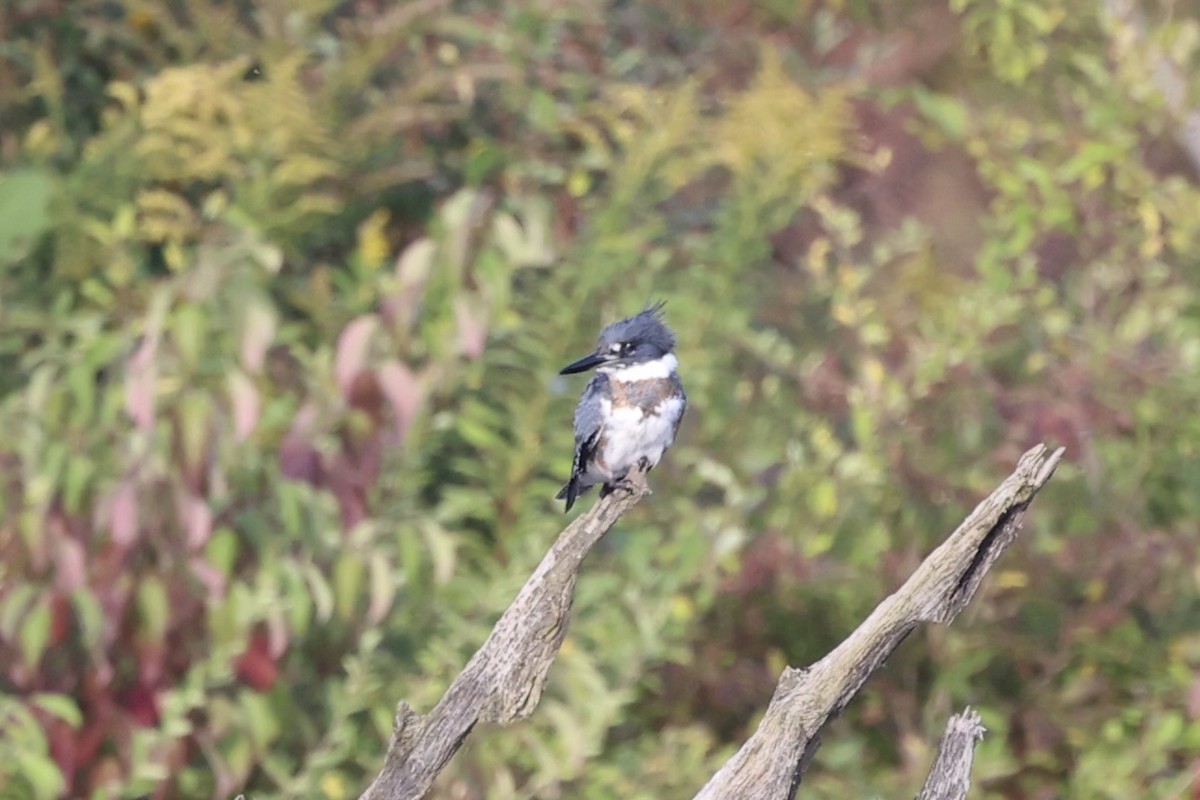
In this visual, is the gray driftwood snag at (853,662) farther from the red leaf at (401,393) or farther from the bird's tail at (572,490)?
the red leaf at (401,393)

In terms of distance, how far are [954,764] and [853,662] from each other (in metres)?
0.15

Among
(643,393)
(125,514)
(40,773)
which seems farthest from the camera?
(643,393)

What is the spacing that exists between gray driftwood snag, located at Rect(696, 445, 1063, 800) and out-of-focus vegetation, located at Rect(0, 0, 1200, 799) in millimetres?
1748

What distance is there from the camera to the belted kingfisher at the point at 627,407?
338 centimetres

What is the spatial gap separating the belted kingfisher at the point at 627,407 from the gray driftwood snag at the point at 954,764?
1576mm

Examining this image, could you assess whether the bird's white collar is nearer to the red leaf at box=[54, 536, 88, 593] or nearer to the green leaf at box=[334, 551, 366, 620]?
the green leaf at box=[334, 551, 366, 620]

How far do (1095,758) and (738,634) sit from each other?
92 cm

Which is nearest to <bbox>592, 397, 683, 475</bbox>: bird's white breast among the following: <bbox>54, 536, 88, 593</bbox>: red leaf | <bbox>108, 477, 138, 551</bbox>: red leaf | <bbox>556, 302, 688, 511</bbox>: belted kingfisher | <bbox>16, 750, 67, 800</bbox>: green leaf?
<bbox>556, 302, 688, 511</bbox>: belted kingfisher

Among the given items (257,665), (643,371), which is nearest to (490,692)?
(643,371)

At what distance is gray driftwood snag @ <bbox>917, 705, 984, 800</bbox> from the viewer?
1822 millimetres

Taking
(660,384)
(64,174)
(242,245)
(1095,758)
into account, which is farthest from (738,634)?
(64,174)

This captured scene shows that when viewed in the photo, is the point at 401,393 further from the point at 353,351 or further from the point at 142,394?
the point at 142,394

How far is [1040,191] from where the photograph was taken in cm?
475

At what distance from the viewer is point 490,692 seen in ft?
5.94
